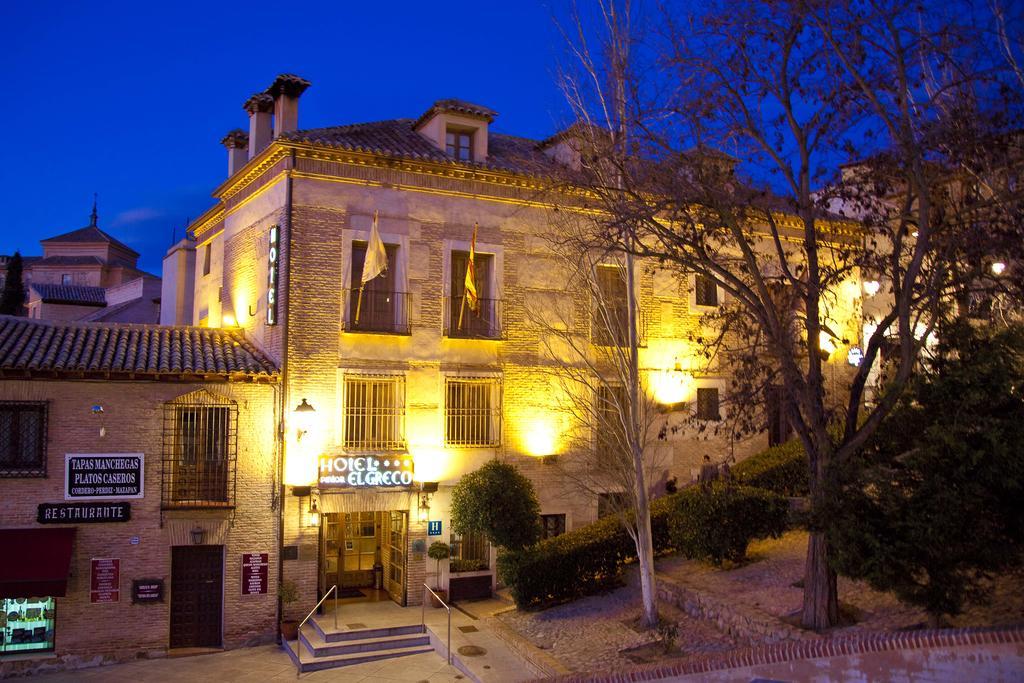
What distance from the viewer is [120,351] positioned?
17.7 m

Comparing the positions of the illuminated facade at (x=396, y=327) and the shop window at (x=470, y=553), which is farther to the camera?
the shop window at (x=470, y=553)

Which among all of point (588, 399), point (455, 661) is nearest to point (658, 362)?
point (588, 399)

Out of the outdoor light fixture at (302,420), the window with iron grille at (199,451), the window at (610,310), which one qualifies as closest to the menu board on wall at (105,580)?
the window with iron grille at (199,451)

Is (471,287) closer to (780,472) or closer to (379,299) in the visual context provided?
(379,299)

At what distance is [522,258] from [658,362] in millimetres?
4607

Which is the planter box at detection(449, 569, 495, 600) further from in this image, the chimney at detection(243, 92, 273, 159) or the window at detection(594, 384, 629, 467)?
the chimney at detection(243, 92, 273, 159)

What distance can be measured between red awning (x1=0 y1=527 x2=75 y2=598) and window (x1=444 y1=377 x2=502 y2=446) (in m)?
8.08

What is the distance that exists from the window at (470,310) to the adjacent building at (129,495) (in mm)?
4505

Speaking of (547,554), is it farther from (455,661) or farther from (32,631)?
(32,631)

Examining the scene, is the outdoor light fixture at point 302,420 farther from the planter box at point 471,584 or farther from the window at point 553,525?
the window at point 553,525

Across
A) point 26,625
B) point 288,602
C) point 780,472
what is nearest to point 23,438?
point 26,625

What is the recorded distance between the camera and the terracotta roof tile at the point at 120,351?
54.4ft

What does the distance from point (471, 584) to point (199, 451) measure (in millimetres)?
6754

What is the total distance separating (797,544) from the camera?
18.7 metres
